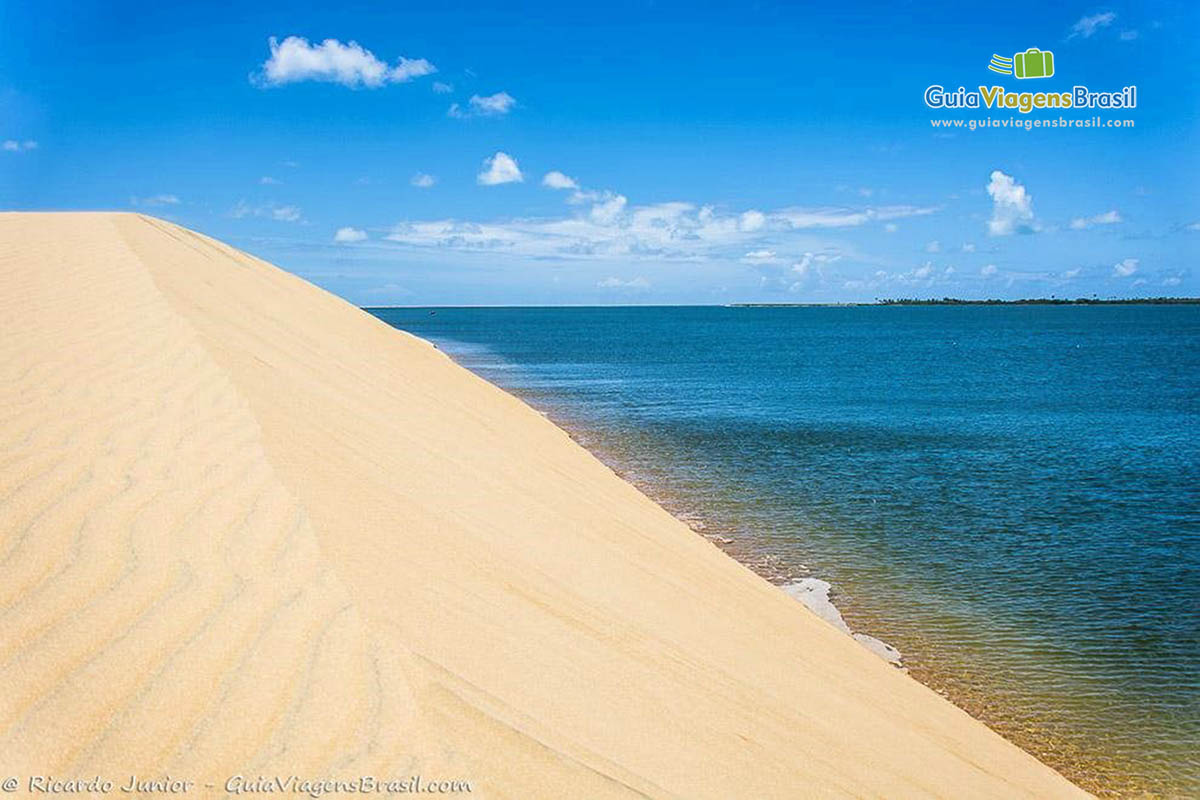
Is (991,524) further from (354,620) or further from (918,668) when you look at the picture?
(354,620)

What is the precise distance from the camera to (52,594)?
2672 mm

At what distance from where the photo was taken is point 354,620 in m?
2.72

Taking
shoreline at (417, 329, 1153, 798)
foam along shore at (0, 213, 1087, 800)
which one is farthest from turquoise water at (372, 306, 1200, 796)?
foam along shore at (0, 213, 1087, 800)

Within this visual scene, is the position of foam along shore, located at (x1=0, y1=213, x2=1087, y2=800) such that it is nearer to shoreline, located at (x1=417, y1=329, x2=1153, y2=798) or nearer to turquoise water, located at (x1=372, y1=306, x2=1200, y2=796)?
shoreline, located at (x1=417, y1=329, x2=1153, y2=798)

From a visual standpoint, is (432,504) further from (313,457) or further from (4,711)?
(4,711)

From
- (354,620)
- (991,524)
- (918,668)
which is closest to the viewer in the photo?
(354,620)

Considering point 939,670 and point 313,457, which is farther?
point 939,670

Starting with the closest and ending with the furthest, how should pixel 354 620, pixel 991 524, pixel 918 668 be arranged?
pixel 354 620
pixel 918 668
pixel 991 524

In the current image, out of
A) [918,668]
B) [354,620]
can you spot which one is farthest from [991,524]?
[354,620]

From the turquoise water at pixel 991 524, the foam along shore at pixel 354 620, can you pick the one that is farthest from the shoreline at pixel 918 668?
the foam along shore at pixel 354 620

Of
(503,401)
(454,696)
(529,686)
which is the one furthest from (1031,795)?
(503,401)

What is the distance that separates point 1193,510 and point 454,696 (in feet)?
46.7

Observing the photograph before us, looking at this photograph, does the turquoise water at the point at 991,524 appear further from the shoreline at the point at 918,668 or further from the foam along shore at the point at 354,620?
the foam along shore at the point at 354,620

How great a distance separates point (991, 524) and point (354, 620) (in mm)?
11141
